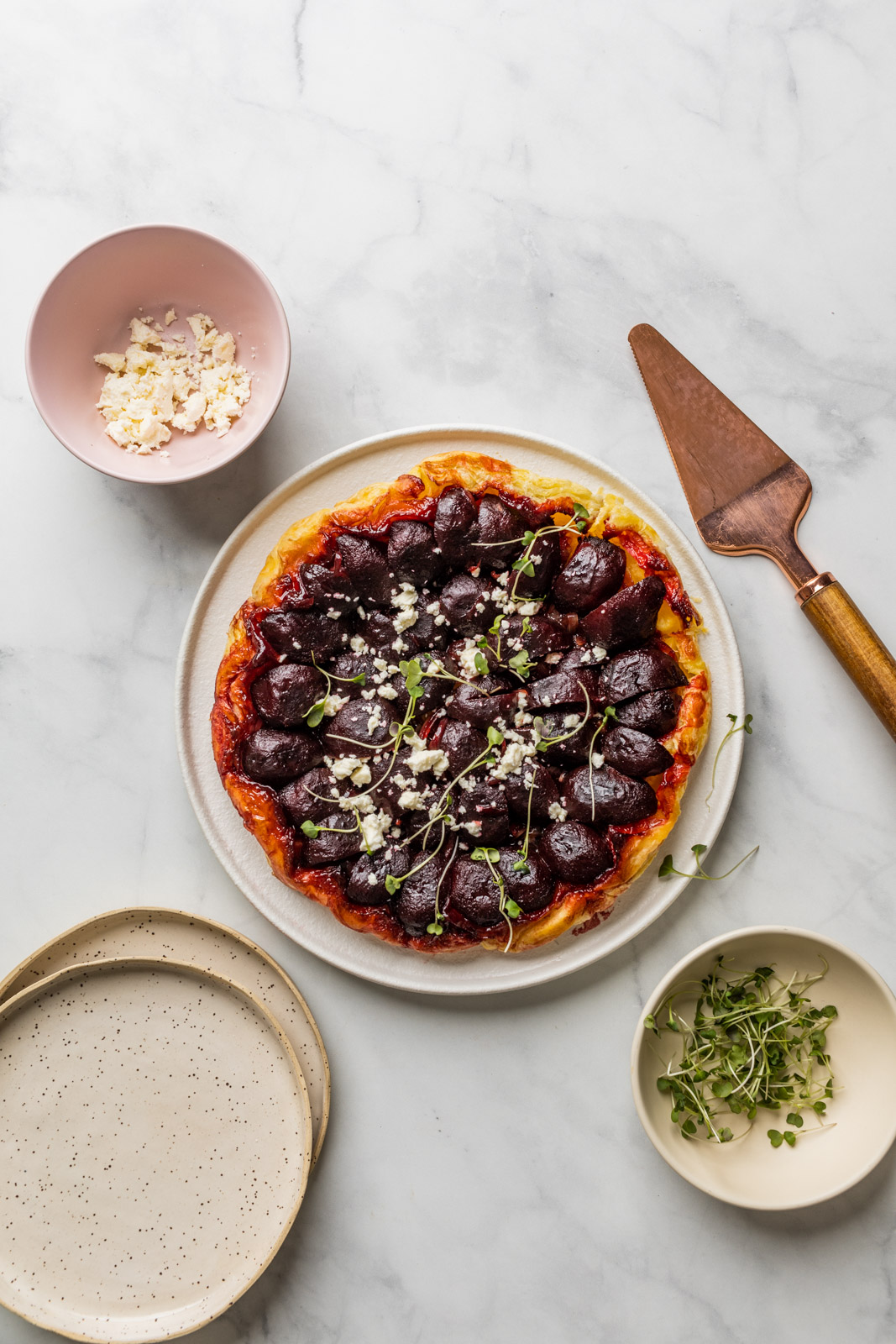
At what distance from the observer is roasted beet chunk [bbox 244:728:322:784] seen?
10.6 feet

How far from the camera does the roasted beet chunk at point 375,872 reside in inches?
127

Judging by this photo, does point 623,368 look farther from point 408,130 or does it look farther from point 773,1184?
point 773,1184

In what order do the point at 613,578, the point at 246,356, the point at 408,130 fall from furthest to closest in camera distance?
the point at 408,130, the point at 246,356, the point at 613,578

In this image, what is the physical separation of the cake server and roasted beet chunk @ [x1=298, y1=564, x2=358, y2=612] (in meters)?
1.52

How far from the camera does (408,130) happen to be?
3752mm

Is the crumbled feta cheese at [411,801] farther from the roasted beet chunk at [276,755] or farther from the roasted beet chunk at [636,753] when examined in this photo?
the roasted beet chunk at [636,753]

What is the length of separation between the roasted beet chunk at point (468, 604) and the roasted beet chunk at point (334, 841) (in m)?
0.85

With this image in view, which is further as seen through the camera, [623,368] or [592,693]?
[623,368]

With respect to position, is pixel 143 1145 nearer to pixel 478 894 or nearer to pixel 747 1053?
pixel 478 894

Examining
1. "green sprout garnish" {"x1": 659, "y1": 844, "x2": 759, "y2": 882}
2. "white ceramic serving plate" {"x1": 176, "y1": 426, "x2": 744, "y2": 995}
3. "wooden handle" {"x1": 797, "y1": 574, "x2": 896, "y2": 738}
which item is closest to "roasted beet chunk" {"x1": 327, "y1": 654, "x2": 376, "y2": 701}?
"white ceramic serving plate" {"x1": 176, "y1": 426, "x2": 744, "y2": 995}

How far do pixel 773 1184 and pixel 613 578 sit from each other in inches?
97.6

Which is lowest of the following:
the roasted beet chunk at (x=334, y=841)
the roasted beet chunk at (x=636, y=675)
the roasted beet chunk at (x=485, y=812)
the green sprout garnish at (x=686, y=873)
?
the roasted beet chunk at (x=334, y=841)

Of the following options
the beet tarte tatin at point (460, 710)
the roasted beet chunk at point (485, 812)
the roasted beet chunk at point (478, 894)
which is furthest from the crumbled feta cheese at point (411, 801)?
the roasted beet chunk at point (478, 894)

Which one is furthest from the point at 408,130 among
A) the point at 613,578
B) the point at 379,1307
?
the point at 379,1307
